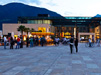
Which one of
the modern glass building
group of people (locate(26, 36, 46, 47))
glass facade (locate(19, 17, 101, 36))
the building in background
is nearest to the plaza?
group of people (locate(26, 36, 46, 47))

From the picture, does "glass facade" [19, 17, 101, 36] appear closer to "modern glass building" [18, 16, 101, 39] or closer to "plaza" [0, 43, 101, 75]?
"modern glass building" [18, 16, 101, 39]

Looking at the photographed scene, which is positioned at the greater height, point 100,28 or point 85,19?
point 85,19

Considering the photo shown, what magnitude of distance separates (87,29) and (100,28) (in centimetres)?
1474

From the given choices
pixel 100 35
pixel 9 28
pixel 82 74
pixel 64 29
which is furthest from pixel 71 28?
pixel 82 74

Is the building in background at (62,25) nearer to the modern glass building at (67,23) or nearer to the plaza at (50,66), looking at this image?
the modern glass building at (67,23)

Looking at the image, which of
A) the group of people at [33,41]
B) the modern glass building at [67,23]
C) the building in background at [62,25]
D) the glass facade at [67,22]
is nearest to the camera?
the group of people at [33,41]

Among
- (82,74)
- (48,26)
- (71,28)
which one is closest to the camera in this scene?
(82,74)

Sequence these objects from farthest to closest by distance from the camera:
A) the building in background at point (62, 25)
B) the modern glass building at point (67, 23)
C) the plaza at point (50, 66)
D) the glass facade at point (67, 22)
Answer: the modern glass building at point (67, 23), the glass facade at point (67, 22), the building in background at point (62, 25), the plaza at point (50, 66)

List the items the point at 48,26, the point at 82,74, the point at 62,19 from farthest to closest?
the point at 62,19 < the point at 48,26 < the point at 82,74

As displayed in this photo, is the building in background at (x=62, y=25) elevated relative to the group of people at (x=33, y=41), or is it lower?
elevated

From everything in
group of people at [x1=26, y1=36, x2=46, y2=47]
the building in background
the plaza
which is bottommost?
the plaza

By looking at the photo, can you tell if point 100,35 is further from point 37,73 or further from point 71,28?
point 37,73

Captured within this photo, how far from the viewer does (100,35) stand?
213 feet

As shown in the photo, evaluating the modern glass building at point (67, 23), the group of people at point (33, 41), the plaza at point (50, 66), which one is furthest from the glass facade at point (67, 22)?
the plaza at point (50, 66)
